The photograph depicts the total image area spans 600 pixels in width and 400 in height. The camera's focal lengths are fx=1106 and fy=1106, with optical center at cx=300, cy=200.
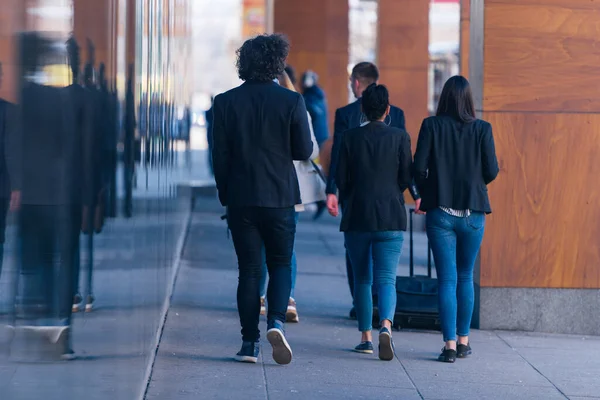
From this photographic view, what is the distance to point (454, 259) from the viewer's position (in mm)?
6590

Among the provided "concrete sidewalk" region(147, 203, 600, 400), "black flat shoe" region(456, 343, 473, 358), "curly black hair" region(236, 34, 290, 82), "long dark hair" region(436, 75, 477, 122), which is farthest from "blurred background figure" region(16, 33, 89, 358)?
"black flat shoe" region(456, 343, 473, 358)

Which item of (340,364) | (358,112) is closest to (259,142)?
(340,364)

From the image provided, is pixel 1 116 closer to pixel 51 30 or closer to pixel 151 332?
pixel 51 30

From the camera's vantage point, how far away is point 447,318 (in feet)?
21.8

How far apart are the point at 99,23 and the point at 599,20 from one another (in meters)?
5.58

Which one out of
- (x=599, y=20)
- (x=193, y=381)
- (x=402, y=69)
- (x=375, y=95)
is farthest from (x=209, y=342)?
(x=402, y=69)

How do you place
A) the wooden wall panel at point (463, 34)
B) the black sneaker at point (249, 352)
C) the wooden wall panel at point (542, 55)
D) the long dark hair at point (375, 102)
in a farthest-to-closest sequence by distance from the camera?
the wooden wall panel at point (463, 34)
the wooden wall panel at point (542, 55)
the long dark hair at point (375, 102)
the black sneaker at point (249, 352)

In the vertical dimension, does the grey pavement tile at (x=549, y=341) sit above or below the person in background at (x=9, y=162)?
below

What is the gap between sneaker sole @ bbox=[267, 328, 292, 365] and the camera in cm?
617

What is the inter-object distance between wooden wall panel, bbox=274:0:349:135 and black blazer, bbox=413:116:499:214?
56.0 ft

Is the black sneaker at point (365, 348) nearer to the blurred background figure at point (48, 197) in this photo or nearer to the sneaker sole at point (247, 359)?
the sneaker sole at point (247, 359)

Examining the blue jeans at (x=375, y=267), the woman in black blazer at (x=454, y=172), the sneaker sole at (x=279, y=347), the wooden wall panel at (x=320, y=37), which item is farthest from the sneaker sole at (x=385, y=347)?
the wooden wall panel at (x=320, y=37)

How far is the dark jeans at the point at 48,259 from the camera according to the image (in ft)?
8.21

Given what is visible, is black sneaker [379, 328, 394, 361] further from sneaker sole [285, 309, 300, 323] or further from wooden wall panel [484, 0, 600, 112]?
wooden wall panel [484, 0, 600, 112]
